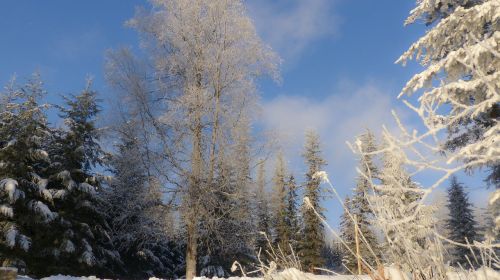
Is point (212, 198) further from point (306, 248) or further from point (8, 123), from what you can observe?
point (306, 248)

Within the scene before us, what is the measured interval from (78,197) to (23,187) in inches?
80.9

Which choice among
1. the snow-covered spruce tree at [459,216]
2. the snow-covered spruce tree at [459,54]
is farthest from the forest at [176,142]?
the snow-covered spruce tree at [459,216]

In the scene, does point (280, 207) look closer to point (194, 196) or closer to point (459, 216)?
point (459, 216)

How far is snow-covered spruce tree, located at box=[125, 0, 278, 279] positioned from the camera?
497 inches

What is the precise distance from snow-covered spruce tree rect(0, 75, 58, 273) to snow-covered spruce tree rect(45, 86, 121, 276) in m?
0.50

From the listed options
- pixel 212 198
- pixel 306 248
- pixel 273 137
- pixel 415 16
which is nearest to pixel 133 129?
pixel 212 198

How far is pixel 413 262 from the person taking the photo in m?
1.95

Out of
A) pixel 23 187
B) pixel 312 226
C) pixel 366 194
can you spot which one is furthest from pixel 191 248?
pixel 312 226

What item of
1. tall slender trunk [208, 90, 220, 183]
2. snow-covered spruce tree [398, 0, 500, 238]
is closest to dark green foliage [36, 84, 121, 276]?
tall slender trunk [208, 90, 220, 183]

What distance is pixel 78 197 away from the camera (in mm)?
17203

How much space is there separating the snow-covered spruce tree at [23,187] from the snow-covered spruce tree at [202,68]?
18.4 feet

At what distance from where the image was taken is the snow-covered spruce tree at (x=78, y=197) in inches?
639

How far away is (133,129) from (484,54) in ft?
31.5

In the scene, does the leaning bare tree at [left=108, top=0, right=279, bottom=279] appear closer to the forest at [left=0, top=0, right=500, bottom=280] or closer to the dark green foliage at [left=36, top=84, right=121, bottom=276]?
the forest at [left=0, top=0, right=500, bottom=280]
